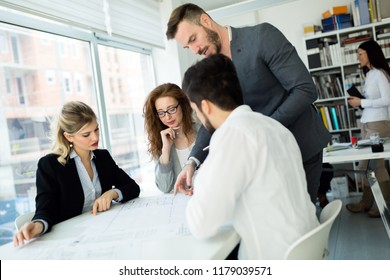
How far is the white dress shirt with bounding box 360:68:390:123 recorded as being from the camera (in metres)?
3.13

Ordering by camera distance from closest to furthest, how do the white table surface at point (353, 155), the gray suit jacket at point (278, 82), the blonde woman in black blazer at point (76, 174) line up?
the gray suit jacket at point (278, 82), the blonde woman in black blazer at point (76, 174), the white table surface at point (353, 155)

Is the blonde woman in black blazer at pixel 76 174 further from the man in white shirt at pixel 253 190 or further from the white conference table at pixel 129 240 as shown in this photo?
the man in white shirt at pixel 253 190

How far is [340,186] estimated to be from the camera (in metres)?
4.01

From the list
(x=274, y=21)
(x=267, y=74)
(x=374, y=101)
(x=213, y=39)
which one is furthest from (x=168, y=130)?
(x=274, y=21)

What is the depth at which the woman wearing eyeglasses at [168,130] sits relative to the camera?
195 centimetres

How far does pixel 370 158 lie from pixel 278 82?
4.21 ft

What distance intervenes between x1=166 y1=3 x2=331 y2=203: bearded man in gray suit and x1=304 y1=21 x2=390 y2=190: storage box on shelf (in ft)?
9.52

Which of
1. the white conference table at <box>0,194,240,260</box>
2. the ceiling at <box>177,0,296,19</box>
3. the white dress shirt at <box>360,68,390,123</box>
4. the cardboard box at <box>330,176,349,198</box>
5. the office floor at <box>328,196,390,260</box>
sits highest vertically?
the ceiling at <box>177,0,296,19</box>

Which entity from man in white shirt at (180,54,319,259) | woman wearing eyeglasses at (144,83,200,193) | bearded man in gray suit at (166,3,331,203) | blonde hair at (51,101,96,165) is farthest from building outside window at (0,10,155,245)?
man in white shirt at (180,54,319,259)

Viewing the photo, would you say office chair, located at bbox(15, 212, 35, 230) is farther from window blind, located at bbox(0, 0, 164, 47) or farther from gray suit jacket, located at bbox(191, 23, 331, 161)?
window blind, located at bbox(0, 0, 164, 47)

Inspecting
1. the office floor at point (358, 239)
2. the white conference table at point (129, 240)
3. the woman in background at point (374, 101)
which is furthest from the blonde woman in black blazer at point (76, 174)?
the woman in background at point (374, 101)

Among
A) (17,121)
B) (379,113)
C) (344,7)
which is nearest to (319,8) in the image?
(344,7)

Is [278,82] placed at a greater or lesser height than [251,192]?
greater

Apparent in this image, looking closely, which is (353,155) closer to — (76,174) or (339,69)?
(76,174)
